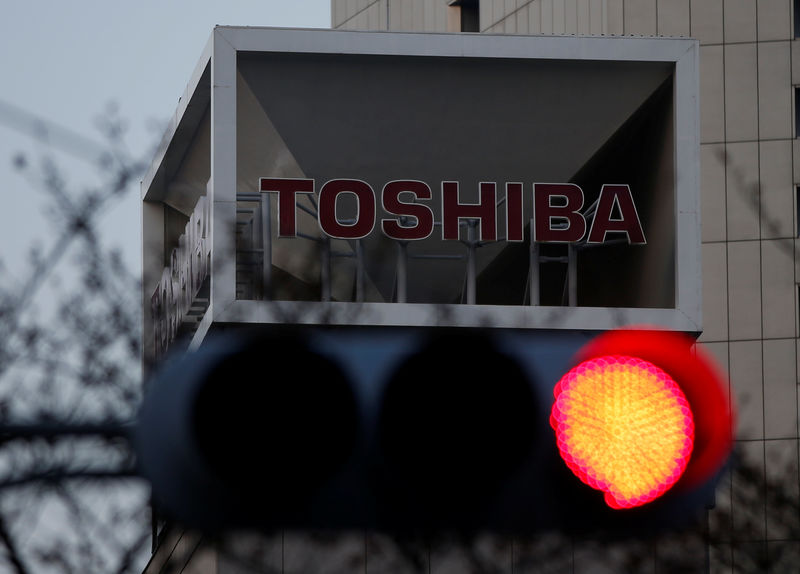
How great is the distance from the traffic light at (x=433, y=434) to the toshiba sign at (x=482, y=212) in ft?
98.8

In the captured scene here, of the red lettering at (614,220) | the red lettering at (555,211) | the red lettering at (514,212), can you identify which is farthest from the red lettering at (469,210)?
the red lettering at (614,220)

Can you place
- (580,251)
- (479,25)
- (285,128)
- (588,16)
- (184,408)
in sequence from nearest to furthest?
1. (184,408)
2. (285,128)
3. (580,251)
4. (588,16)
5. (479,25)

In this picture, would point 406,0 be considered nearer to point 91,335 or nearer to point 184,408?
point 91,335

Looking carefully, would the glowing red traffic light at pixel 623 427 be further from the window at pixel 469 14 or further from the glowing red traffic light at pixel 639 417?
the window at pixel 469 14

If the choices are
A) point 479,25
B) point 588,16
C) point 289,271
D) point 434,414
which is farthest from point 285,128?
point 434,414

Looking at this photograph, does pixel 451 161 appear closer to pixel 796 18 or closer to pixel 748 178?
pixel 748 178

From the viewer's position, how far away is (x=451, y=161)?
33625mm

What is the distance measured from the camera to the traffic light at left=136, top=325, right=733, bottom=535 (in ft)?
10.5

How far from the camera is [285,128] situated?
109 ft

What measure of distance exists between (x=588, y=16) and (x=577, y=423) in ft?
161

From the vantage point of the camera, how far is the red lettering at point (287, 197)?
3297cm

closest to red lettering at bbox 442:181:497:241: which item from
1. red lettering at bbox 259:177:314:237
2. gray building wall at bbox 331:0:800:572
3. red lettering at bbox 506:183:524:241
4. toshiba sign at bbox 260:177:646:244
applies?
toshiba sign at bbox 260:177:646:244

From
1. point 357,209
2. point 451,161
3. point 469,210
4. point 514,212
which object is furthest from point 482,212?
point 357,209

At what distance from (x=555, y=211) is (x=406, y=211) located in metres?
2.80
